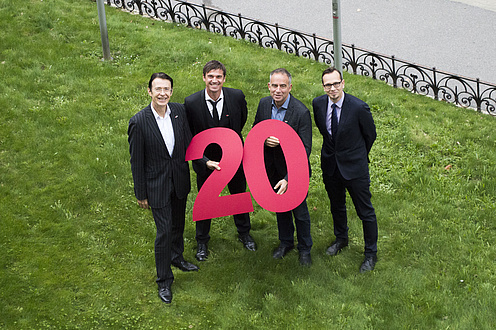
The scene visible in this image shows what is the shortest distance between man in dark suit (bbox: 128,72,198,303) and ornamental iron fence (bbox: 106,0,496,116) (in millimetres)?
5983

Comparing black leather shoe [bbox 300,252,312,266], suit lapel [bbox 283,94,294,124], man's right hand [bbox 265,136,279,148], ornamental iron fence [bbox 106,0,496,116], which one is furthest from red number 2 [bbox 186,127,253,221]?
ornamental iron fence [bbox 106,0,496,116]

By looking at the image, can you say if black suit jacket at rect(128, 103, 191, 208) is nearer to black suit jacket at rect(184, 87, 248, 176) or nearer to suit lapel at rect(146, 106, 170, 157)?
suit lapel at rect(146, 106, 170, 157)

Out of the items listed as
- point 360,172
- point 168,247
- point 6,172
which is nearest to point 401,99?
point 360,172

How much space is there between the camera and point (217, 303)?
571 cm

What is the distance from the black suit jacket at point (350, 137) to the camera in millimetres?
5672

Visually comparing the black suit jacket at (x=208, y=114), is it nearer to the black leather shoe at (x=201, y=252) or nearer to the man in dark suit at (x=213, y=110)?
the man in dark suit at (x=213, y=110)

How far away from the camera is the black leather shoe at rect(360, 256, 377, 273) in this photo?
20.0ft

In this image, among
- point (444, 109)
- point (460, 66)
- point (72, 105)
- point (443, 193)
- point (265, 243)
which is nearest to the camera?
point (265, 243)

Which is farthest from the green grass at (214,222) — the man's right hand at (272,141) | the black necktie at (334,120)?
the black necktie at (334,120)

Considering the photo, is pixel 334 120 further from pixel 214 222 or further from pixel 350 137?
pixel 214 222

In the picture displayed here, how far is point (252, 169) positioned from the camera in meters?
5.64

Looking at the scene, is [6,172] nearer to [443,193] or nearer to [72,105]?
[72,105]

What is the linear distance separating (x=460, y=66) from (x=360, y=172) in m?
6.74

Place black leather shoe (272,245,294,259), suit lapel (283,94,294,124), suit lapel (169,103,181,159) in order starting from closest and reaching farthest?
suit lapel (169,103,181,159)
suit lapel (283,94,294,124)
black leather shoe (272,245,294,259)
